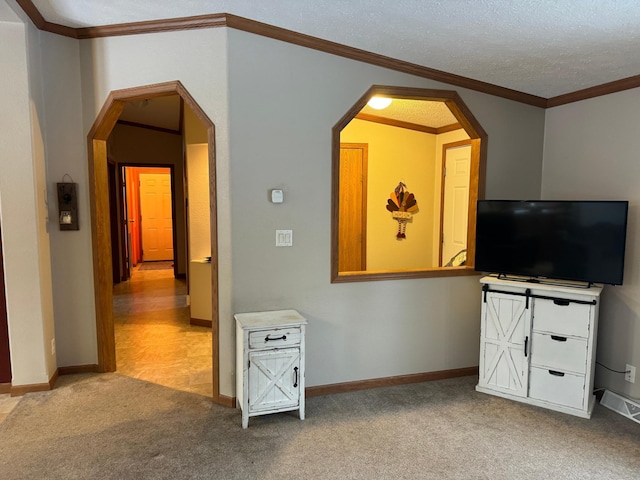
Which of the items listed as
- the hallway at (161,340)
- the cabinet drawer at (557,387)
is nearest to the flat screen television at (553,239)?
the cabinet drawer at (557,387)

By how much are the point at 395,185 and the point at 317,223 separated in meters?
2.37

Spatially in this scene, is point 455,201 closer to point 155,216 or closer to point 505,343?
point 505,343

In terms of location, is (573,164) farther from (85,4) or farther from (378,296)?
(85,4)

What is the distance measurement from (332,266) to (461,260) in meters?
1.50

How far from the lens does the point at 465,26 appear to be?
2.60 metres

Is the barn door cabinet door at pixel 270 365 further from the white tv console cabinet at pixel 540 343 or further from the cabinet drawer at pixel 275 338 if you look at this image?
the white tv console cabinet at pixel 540 343


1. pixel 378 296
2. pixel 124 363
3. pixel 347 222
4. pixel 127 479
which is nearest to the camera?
pixel 127 479

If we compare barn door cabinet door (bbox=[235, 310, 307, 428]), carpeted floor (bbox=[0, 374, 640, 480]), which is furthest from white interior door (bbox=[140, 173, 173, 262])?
barn door cabinet door (bbox=[235, 310, 307, 428])

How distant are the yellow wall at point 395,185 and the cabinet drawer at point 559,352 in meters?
2.37

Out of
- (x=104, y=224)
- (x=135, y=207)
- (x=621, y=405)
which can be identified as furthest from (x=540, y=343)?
(x=135, y=207)

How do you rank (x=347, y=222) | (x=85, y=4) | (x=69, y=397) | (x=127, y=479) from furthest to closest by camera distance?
(x=347, y=222) → (x=69, y=397) → (x=85, y=4) → (x=127, y=479)

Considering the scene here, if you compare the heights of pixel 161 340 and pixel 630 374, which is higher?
pixel 630 374

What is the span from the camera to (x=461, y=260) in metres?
4.15

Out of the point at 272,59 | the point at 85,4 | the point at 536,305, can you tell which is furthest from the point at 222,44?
the point at 536,305
